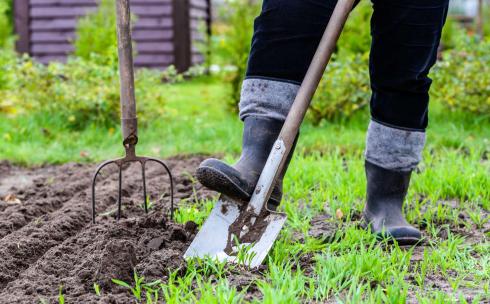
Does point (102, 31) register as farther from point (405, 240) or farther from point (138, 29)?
point (405, 240)

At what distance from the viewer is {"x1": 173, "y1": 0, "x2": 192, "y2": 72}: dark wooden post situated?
1038cm

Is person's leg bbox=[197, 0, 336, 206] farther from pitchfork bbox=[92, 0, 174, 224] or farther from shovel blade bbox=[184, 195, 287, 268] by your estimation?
pitchfork bbox=[92, 0, 174, 224]

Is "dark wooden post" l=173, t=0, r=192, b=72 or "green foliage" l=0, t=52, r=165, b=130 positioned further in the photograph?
"dark wooden post" l=173, t=0, r=192, b=72

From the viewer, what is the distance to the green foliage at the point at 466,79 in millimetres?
5465

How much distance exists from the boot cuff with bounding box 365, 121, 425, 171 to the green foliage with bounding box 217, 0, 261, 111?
12.6ft

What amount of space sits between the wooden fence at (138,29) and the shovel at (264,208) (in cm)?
835

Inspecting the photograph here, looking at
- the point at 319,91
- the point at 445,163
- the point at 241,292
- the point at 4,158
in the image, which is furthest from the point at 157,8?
the point at 241,292

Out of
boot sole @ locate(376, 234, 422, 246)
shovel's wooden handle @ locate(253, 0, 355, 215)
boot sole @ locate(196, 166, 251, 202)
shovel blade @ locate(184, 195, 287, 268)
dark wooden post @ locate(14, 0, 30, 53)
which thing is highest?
dark wooden post @ locate(14, 0, 30, 53)

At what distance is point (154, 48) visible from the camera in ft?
34.6

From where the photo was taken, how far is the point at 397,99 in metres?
2.47

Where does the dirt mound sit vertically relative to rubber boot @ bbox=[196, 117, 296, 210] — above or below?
below

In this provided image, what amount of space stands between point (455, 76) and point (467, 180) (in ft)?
8.76

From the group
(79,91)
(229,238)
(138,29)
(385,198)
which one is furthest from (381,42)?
(138,29)

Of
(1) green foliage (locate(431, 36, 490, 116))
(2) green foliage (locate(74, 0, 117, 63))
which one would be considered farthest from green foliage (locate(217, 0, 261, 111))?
(1) green foliage (locate(431, 36, 490, 116))
